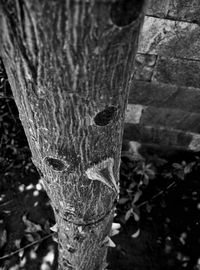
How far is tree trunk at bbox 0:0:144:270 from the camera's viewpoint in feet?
1.04

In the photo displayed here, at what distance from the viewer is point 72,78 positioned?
15.2 inches

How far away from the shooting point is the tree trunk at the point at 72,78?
0.32m

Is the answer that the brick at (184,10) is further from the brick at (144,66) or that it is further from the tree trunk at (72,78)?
the tree trunk at (72,78)

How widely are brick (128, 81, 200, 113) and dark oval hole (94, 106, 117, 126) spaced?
1.09 metres

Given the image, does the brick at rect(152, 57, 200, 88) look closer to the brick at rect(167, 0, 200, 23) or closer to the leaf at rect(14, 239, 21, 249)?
the brick at rect(167, 0, 200, 23)

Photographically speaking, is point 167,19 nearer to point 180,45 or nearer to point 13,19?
point 180,45

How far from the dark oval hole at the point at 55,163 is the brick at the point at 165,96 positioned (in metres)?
1.06

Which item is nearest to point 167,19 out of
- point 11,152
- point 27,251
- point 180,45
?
point 180,45

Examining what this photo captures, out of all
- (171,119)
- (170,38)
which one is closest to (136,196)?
(171,119)

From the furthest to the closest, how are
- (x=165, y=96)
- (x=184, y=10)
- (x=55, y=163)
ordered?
(x=165, y=96) < (x=184, y=10) < (x=55, y=163)

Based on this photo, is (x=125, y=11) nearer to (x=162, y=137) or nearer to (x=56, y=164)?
(x=56, y=164)

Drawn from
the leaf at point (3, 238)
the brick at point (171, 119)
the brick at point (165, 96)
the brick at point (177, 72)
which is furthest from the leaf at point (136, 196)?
the leaf at point (3, 238)

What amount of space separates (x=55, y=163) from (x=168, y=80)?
112 centimetres

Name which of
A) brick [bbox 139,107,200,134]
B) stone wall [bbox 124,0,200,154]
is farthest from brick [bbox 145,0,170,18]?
brick [bbox 139,107,200,134]
